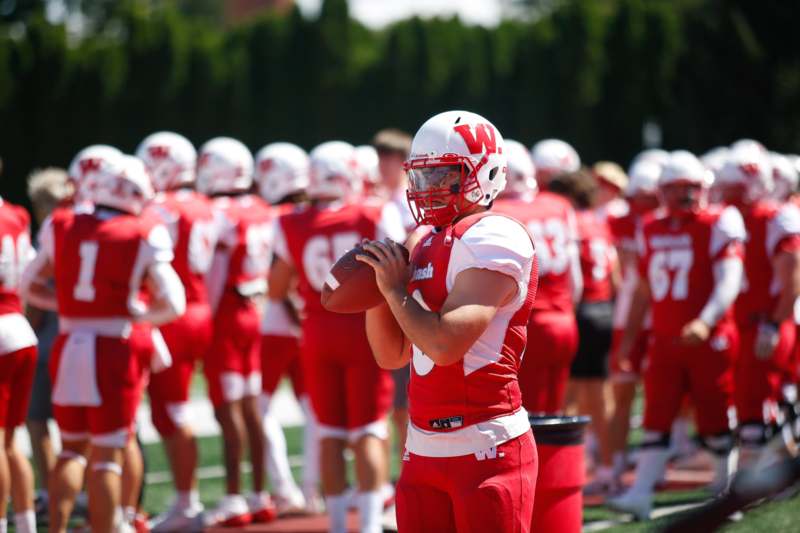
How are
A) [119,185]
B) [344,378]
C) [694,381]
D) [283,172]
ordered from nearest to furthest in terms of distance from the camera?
[119,185], [344,378], [694,381], [283,172]

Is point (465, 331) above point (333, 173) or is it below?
below

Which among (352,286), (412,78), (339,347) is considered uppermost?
(412,78)

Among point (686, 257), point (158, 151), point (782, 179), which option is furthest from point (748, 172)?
point (158, 151)

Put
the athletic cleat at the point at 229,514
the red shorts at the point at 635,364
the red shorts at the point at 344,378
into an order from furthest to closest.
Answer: the red shorts at the point at 635,364, the athletic cleat at the point at 229,514, the red shorts at the point at 344,378

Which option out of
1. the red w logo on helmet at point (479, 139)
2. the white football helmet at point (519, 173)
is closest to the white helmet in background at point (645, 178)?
the white football helmet at point (519, 173)

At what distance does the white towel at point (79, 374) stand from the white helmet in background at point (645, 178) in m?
5.28

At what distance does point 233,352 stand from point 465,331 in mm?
4504

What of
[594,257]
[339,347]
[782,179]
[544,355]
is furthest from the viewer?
[594,257]

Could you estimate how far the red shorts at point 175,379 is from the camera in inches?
298

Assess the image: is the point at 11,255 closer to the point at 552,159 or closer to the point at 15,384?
the point at 15,384

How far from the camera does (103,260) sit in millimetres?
6281

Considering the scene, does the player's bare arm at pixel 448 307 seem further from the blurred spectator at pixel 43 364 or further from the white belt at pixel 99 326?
the blurred spectator at pixel 43 364

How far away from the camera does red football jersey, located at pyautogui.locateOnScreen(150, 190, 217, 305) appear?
777 centimetres

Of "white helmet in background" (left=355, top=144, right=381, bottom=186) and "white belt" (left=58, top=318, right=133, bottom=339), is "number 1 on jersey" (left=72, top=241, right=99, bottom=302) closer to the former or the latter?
"white belt" (left=58, top=318, right=133, bottom=339)
